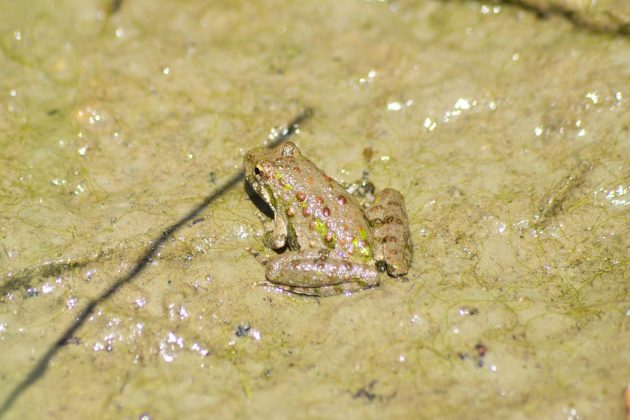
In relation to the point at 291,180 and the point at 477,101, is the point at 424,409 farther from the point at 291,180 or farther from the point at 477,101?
the point at 477,101

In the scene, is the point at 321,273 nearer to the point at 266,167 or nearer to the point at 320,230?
the point at 320,230

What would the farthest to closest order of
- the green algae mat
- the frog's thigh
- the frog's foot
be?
the frog's foot, the frog's thigh, the green algae mat

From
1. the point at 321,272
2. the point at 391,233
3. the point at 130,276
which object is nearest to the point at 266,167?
the point at 321,272

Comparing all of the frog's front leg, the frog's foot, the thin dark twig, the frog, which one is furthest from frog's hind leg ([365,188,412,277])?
the thin dark twig

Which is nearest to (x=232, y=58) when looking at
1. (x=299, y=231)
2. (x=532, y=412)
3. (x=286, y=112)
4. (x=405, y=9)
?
(x=286, y=112)

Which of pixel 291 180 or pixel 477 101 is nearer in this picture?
pixel 291 180

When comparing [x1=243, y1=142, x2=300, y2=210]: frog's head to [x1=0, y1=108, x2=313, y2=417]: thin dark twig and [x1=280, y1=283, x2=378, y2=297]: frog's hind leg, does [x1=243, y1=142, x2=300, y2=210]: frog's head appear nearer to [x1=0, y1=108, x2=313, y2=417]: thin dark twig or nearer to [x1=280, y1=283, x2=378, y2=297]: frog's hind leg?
[x1=0, y1=108, x2=313, y2=417]: thin dark twig

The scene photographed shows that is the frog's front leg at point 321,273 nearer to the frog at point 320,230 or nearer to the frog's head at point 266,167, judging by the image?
the frog at point 320,230
